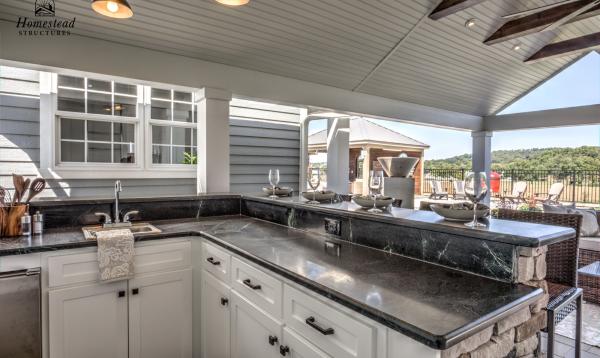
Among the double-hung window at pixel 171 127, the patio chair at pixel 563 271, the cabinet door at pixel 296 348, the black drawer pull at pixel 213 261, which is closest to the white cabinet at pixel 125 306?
the black drawer pull at pixel 213 261

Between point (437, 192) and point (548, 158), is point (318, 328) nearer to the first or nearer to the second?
point (437, 192)

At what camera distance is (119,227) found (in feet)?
8.59

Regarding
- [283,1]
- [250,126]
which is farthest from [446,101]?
[283,1]

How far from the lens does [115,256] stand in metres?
2.12

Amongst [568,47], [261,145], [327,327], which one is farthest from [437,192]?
[327,327]

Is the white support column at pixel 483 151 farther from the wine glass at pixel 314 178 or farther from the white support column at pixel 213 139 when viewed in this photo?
the wine glass at pixel 314 178

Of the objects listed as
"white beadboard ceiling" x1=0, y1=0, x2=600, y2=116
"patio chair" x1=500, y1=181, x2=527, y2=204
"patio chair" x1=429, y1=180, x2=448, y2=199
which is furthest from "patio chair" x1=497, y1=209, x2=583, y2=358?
"patio chair" x1=429, y1=180, x2=448, y2=199

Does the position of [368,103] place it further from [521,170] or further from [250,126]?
[521,170]

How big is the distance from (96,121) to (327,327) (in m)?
4.31

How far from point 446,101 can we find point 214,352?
5.95 metres

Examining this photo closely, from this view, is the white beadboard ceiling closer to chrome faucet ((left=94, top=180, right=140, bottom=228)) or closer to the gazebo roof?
chrome faucet ((left=94, top=180, right=140, bottom=228))

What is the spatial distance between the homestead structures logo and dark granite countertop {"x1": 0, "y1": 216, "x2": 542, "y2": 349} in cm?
184

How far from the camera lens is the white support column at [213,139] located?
389 cm

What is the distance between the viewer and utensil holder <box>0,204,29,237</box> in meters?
2.23
